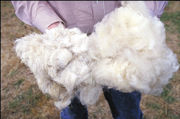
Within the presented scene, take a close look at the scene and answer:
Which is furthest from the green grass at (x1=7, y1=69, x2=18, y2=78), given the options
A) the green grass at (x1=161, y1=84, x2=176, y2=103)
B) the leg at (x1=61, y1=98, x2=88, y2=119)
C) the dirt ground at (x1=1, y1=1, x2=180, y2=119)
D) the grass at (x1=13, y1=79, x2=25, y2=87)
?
the green grass at (x1=161, y1=84, x2=176, y2=103)

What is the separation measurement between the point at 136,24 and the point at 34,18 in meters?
0.40

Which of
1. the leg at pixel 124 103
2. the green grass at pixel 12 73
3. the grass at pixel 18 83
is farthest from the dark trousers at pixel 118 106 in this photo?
the green grass at pixel 12 73

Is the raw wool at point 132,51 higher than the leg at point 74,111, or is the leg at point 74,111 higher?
the raw wool at point 132,51

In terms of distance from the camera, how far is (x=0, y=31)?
297 cm

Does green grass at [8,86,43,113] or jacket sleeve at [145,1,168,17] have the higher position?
jacket sleeve at [145,1,168,17]

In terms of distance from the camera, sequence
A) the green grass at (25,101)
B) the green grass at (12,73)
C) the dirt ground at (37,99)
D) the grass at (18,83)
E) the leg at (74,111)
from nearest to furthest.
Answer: the leg at (74,111)
the dirt ground at (37,99)
the green grass at (25,101)
the grass at (18,83)
the green grass at (12,73)

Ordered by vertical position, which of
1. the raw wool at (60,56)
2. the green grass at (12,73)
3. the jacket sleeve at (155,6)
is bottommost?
the green grass at (12,73)

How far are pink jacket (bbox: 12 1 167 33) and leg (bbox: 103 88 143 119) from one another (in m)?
0.37

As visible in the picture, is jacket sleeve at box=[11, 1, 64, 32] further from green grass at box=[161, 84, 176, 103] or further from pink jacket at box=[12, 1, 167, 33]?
green grass at box=[161, 84, 176, 103]

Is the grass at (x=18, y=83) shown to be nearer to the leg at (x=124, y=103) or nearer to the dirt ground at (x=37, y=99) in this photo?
the dirt ground at (x=37, y=99)

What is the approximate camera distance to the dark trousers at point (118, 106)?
1.05 m

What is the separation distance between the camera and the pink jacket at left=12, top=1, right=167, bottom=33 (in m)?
0.73

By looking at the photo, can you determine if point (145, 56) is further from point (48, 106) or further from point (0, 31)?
point (0, 31)

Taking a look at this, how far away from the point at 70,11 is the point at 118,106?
2.03 ft
